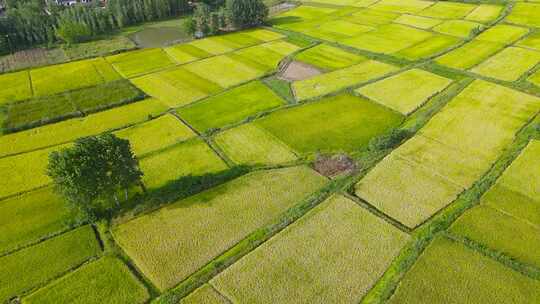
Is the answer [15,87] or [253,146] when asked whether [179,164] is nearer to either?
[253,146]

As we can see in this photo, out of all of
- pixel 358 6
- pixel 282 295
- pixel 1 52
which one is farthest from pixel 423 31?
pixel 1 52

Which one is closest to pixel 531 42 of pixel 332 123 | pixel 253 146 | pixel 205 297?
pixel 332 123

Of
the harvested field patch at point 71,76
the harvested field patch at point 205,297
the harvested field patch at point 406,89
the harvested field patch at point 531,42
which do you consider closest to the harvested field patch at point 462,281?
the harvested field patch at point 205,297

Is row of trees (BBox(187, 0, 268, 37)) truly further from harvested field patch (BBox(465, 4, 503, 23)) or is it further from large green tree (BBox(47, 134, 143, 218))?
large green tree (BBox(47, 134, 143, 218))

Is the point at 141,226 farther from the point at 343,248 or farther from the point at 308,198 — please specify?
the point at 343,248

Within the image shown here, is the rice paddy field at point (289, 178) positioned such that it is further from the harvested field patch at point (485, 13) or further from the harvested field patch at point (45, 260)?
the harvested field patch at point (485, 13)

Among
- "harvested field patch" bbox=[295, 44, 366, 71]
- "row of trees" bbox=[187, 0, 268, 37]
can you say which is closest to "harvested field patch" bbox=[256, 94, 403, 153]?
"harvested field patch" bbox=[295, 44, 366, 71]
